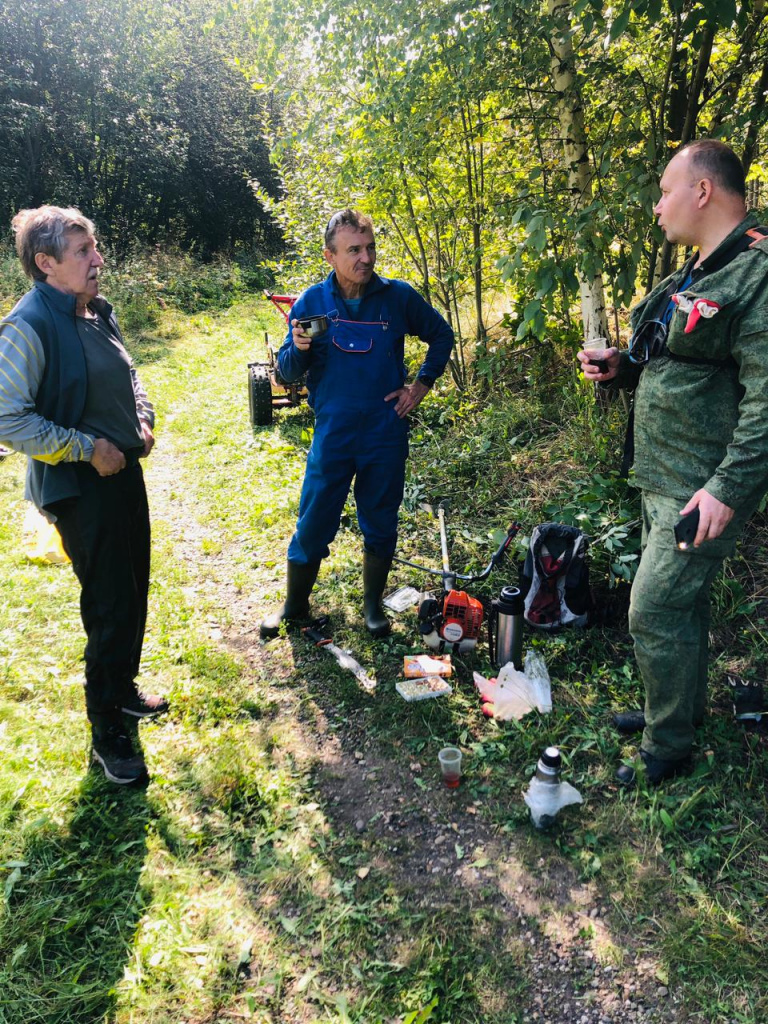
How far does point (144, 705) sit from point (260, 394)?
4543 mm

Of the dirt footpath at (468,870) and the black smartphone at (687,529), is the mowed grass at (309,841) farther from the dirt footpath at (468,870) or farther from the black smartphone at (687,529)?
the black smartphone at (687,529)

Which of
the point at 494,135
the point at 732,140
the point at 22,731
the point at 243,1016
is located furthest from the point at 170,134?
the point at 243,1016

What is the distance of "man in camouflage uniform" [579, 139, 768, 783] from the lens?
6.82 ft

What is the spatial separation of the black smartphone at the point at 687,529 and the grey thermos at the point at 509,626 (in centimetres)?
117

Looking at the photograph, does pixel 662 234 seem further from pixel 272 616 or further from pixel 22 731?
pixel 22 731

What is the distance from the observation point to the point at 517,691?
10.5ft

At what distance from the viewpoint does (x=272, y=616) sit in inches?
155

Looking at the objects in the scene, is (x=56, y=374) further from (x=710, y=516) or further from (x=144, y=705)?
(x=710, y=516)

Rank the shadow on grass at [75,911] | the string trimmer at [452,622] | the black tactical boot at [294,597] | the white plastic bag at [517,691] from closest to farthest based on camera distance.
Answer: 1. the shadow on grass at [75,911]
2. the white plastic bag at [517,691]
3. the string trimmer at [452,622]
4. the black tactical boot at [294,597]

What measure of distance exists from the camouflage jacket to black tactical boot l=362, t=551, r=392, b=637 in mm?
1619

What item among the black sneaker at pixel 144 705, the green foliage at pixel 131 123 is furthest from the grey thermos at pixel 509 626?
the green foliage at pixel 131 123

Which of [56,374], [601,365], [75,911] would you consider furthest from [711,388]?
[75,911]

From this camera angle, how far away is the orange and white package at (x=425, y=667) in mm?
3391

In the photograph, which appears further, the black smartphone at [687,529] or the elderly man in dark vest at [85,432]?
the elderly man in dark vest at [85,432]
